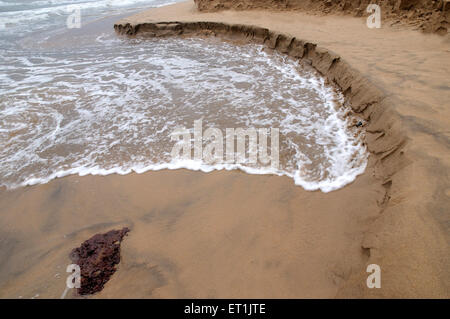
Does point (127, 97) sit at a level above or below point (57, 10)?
below

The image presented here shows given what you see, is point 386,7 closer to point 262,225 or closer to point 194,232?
point 262,225

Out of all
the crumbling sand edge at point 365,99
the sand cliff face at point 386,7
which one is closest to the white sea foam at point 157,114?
the crumbling sand edge at point 365,99

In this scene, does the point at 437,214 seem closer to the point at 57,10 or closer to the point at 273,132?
the point at 273,132

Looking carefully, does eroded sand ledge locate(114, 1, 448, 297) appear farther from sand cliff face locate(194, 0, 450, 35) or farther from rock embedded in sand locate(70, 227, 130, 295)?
sand cliff face locate(194, 0, 450, 35)

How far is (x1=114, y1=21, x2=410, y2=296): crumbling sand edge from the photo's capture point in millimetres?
2180

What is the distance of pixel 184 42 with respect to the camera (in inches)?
300

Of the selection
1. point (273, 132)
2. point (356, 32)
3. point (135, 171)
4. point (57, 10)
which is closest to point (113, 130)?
point (135, 171)

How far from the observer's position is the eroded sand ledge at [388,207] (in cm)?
124

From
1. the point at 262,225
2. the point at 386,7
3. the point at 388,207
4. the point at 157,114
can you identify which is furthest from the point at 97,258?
the point at 386,7

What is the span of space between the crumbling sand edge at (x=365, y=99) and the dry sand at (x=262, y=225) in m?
0.02

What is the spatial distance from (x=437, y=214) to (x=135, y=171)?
8.63 ft

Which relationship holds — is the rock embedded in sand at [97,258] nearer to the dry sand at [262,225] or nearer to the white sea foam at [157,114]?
the dry sand at [262,225]

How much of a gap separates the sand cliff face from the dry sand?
9.58ft

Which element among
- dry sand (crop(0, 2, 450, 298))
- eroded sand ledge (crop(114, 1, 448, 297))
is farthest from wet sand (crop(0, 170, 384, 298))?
eroded sand ledge (crop(114, 1, 448, 297))
